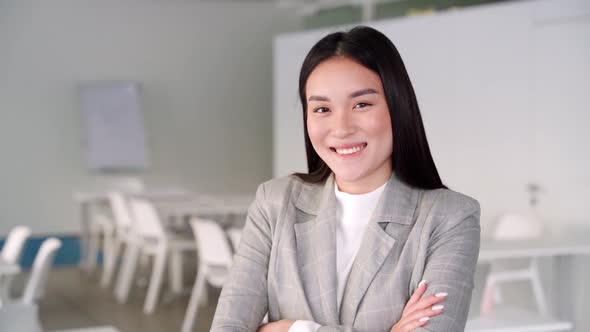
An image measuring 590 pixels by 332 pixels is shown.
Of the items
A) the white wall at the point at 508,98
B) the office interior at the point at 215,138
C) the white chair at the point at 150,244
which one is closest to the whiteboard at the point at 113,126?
the office interior at the point at 215,138

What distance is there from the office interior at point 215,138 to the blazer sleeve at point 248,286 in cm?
Answer: 125

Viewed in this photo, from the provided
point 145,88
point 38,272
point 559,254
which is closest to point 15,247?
point 38,272

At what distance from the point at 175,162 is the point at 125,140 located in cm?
75

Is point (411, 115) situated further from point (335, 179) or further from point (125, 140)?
point (125, 140)

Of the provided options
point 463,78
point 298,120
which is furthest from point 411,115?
point 298,120

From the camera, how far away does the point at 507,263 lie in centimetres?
636

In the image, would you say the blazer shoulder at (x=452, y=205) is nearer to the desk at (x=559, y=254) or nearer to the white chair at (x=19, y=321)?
the white chair at (x=19, y=321)

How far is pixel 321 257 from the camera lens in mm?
1819

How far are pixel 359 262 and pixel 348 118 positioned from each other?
11.9 inches

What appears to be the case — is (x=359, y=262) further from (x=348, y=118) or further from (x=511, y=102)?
(x=511, y=102)

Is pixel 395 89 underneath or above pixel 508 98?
above

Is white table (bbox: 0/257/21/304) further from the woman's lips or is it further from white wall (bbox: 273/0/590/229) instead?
white wall (bbox: 273/0/590/229)

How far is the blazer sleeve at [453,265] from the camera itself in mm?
1737

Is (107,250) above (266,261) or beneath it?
beneath
